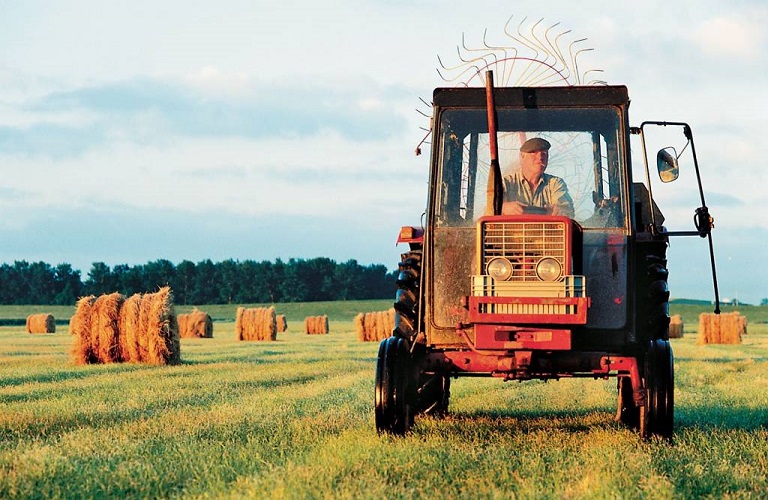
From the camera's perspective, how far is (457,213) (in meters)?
8.70

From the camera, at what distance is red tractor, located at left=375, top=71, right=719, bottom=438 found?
7.98 m

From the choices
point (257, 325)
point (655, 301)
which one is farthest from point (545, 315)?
point (257, 325)

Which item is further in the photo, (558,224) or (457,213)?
(457,213)

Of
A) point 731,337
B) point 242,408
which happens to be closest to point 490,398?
point 242,408

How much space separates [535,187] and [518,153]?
37cm

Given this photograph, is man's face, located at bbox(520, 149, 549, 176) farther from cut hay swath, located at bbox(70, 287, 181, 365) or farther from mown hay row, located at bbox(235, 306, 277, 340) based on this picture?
mown hay row, located at bbox(235, 306, 277, 340)

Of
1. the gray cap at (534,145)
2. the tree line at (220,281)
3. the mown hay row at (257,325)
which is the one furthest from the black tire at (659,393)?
the tree line at (220,281)

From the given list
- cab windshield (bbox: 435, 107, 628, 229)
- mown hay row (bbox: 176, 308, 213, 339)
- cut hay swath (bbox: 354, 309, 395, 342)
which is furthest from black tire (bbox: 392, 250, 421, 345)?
mown hay row (bbox: 176, 308, 213, 339)

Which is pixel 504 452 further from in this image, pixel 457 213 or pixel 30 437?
pixel 30 437

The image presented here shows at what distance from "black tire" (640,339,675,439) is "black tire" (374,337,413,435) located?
1.95 m

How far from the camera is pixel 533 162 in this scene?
28.5 ft

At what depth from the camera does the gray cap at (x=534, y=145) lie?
8.70 m

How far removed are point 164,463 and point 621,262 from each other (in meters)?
3.87

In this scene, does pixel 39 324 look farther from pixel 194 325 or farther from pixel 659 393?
pixel 659 393
